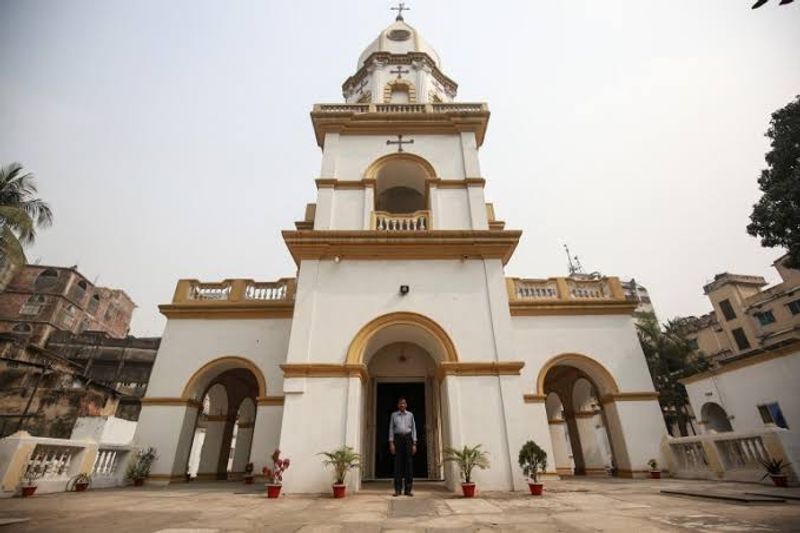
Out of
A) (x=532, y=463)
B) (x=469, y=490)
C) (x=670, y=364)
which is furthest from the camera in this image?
(x=670, y=364)

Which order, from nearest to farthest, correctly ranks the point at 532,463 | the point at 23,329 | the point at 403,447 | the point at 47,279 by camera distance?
the point at 532,463, the point at 403,447, the point at 23,329, the point at 47,279

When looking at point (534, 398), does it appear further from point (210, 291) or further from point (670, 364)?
point (670, 364)

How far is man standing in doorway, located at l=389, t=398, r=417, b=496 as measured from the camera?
6934mm

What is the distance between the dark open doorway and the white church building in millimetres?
42

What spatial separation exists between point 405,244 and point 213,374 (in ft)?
26.2

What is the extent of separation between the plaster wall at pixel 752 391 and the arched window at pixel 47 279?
5298cm

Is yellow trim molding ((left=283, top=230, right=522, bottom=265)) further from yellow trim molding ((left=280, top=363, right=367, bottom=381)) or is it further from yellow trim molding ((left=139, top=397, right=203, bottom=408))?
yellow trim molding ((left=139, top=397, right=203, bottom=408))

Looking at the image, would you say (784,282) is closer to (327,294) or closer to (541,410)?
(541,410)

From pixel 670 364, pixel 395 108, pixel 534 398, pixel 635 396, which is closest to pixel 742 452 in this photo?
pixel 635 396

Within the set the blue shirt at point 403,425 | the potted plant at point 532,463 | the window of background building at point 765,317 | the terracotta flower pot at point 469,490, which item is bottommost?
the terracotta flower pot at point 469,490

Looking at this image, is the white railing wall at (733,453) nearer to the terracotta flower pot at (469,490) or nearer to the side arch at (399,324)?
the terracotta flower pot at (469,490)

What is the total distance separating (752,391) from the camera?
12.4m

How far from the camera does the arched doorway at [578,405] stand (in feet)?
39.9

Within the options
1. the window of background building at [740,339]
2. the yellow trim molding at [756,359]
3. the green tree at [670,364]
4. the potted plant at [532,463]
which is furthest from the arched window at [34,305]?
the window of background building at [740,339]
